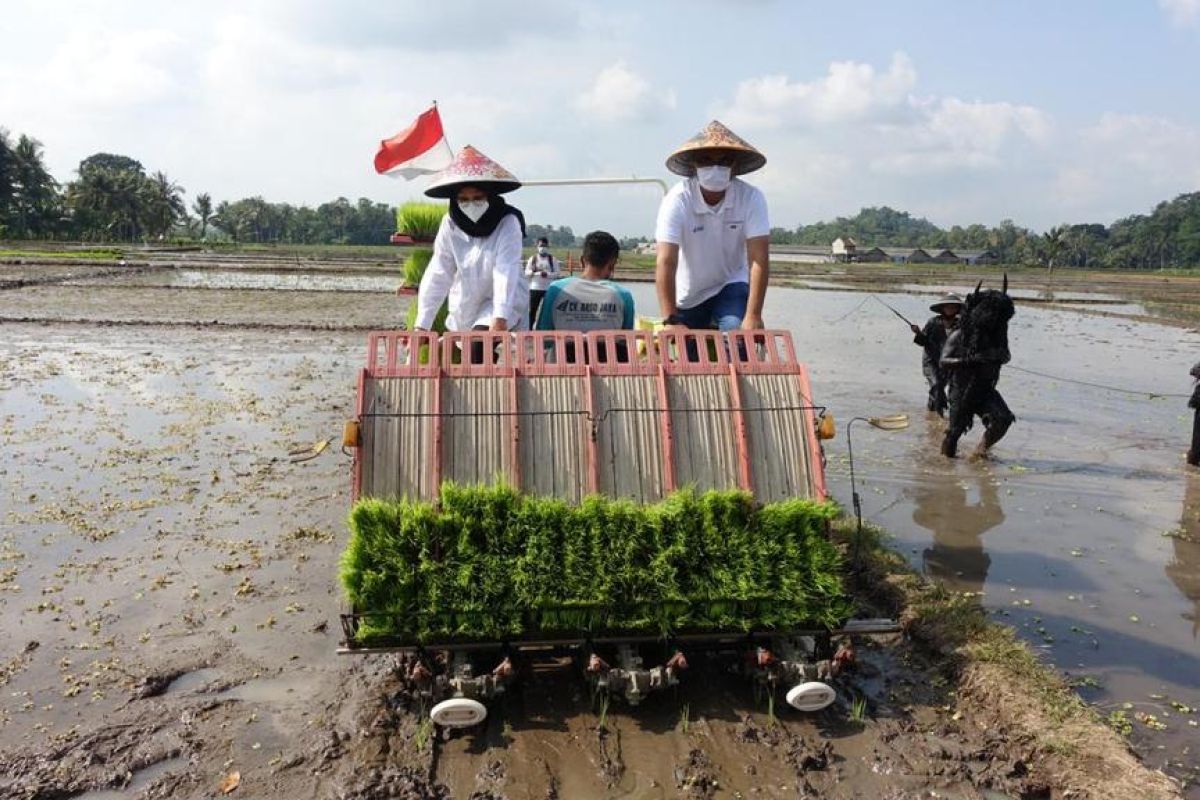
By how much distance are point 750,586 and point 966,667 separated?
1373 millimetres

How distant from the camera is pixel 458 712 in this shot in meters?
3.46

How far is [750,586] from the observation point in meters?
3.67

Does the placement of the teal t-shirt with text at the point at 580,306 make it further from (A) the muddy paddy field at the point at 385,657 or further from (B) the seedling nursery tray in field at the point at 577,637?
(B) the seedling nursery tray in field at the point at 577,637

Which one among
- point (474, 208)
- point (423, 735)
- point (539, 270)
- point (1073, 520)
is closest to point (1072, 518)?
point (1073, 520)

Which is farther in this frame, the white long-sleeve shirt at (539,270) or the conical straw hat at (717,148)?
the white long-sleeve shirt at (539,270)

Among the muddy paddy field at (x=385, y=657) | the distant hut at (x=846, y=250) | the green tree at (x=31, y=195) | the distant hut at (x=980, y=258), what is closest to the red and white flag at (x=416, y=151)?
the muddy paddy field at (x=385, y=657)

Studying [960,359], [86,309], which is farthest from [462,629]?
[86,309]

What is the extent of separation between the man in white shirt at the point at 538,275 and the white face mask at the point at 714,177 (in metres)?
1.30

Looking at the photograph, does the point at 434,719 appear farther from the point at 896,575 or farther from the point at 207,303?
the point at 207,303

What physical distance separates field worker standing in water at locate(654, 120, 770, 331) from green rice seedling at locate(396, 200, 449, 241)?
2.46 meters

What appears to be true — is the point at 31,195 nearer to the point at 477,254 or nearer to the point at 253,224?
the point at 253,224

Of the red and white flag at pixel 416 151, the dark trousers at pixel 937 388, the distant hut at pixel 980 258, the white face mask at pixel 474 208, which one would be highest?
the distant hut at pixel 980 258

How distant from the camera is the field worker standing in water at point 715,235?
504cm

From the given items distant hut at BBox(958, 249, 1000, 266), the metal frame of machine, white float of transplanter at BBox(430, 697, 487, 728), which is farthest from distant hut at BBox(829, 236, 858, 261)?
white float of transplanter at BBox(430, 697, 487, 728)
